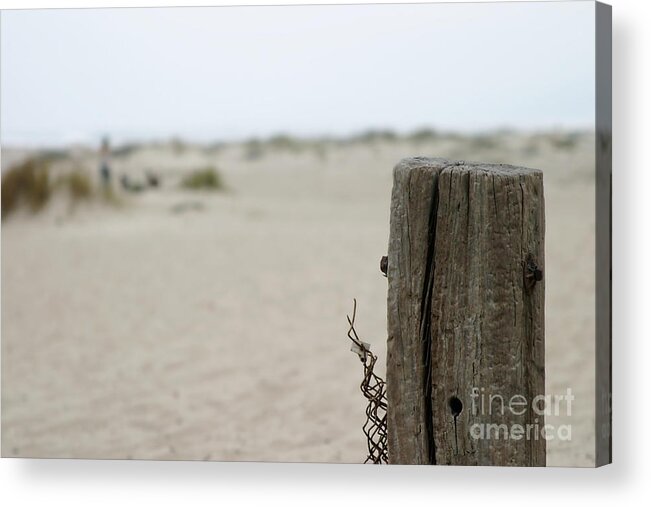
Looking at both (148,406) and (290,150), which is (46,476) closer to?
(148,406)

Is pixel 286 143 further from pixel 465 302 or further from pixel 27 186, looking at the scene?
pixel 465 302

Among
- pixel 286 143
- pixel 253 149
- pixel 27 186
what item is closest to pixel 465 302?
pixel 27 186

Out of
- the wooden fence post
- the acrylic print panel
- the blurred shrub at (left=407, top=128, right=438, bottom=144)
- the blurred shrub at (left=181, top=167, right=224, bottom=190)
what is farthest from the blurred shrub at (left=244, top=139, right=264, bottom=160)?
the wooden fence post

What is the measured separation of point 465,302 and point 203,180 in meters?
12.5

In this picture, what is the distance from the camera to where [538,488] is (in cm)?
332

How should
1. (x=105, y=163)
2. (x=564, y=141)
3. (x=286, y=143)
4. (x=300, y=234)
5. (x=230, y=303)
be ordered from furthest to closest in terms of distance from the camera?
(x=286, y=143), (x=105, y=163), (x=300, y=234), (x=564, y=141), (x=230, y=303)

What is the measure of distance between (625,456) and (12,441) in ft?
13.0

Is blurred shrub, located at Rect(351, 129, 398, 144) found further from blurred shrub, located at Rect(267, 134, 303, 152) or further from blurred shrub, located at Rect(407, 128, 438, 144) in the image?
blurred shrub, located at Rect(267, 134, 303, 152)

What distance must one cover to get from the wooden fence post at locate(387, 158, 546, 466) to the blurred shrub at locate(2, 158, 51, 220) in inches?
384

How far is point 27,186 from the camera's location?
12.0m

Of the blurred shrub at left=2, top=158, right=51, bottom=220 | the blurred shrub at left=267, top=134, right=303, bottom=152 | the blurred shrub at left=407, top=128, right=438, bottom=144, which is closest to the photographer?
the blurred shrub at left=2, top=158, right=51, bottom=220

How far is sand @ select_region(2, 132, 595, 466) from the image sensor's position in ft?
19.4

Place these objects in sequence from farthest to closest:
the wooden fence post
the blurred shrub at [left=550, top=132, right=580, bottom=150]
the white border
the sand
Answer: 1. the blurred shrub at [left=550, top=132, right=580, bottom=150]
2. the sand
3. the white border
4. the wooden fence post

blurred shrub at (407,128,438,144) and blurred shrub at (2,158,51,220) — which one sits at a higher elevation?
blurred shrub at (407,128,438,144)
